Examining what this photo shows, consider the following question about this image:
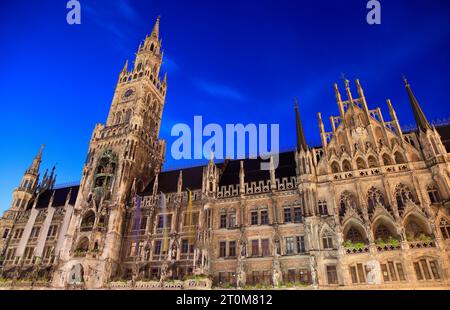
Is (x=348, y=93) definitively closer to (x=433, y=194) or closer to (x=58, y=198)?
(x=433, y=194)

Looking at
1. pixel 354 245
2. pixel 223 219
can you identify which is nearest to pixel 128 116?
pixel 223 219

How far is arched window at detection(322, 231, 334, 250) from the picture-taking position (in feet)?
105

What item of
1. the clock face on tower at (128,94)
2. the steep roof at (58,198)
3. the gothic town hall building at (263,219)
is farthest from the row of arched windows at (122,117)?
the steep roof at (58,198)

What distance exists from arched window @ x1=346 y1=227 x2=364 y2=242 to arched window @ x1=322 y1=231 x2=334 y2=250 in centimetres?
230

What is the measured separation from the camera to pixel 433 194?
1251 inches

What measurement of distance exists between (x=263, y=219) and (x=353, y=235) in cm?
1085

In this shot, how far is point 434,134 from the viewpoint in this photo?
33.4m

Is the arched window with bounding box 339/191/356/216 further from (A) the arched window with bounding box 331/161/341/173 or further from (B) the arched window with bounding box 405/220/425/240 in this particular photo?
(B) the arched window with bounding box 405/220/425/240

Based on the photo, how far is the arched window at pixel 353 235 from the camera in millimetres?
32594

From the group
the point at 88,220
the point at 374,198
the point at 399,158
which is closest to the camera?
the point at 374,198

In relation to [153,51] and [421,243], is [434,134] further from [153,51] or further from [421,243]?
[153,51]
